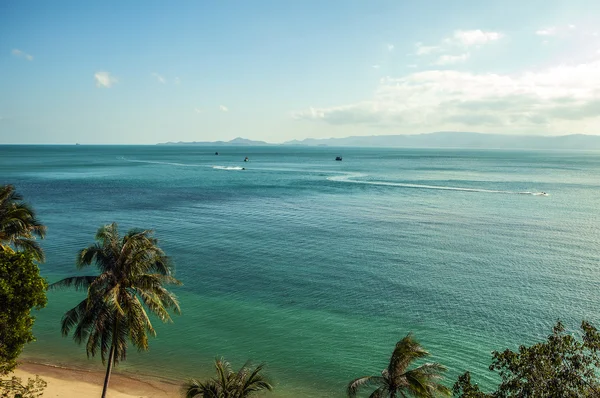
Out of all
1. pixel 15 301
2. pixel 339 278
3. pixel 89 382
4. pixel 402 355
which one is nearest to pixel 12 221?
→ pixel 15 301

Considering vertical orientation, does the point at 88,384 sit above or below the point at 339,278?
below

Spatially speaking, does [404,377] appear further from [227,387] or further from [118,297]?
[118,297]

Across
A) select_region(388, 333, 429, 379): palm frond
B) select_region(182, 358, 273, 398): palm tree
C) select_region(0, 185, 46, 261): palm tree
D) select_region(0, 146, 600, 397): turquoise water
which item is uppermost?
select_region(0, 185, 46, 261): palm tree

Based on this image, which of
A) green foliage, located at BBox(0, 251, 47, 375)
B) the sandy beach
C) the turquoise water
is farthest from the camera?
the turquoise water

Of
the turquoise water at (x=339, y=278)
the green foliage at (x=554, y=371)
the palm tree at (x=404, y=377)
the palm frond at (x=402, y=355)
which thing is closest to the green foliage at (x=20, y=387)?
the turquoise water at (x=339, y=278)

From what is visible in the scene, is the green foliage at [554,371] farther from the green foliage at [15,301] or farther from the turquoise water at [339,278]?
the green foliage at [15,301]

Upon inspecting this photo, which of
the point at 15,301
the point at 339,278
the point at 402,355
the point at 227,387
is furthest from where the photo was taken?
the point at 339,278

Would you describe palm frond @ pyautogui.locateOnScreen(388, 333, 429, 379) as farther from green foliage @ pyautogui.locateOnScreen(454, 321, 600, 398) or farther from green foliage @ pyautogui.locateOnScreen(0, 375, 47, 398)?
green foliage @ pyautogui.locateOnScreen(0, 375, 47, 398)

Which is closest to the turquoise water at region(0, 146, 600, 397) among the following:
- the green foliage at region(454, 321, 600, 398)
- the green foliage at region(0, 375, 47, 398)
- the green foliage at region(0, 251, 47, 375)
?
the green foliage at region(0, 375, 47, 398)
